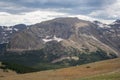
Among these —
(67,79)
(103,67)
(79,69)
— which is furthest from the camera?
(79,69)

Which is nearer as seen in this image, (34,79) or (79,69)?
(34,79)

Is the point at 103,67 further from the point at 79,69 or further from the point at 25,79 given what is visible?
the point at 25,79

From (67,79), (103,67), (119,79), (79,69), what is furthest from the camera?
(79,69)

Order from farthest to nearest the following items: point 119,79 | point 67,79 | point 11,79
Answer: point 11,79, point 67,79, point 119,79

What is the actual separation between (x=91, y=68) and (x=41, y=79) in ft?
77.2

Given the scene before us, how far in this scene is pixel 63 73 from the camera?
10694 centimetres

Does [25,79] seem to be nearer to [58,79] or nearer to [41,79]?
[41,79]

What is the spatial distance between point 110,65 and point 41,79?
90.4 ft

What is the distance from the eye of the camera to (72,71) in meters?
110

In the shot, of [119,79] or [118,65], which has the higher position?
[119,79]

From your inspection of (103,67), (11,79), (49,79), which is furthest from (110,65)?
(11,79)

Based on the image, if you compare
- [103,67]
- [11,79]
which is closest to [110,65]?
[103,67]

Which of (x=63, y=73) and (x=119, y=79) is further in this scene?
(x=63, y=73)

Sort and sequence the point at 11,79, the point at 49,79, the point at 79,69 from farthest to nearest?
the point at 79,69 → the point at 11,79 → the point at 49,79
